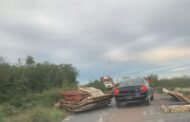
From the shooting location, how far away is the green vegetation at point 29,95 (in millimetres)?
19506

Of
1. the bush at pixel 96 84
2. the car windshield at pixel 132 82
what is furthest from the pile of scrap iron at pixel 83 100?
the bush at pixel 96 84

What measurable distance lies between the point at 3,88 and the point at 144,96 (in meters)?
15.6

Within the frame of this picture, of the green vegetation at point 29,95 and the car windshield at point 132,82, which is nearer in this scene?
the green vegetation at point 29,95

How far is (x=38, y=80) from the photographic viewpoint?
4978cm

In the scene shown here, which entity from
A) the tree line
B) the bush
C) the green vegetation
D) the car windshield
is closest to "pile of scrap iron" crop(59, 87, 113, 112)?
the green vegetation

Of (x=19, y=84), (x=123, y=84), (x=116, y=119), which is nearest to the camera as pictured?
(x=116, y=119)

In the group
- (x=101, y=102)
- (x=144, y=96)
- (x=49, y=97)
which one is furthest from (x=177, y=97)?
(x=49, y=97)

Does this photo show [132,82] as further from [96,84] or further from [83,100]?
[96,84]

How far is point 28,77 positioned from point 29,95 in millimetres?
13553

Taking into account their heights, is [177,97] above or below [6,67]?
below

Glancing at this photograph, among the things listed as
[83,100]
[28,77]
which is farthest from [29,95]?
[28,77]

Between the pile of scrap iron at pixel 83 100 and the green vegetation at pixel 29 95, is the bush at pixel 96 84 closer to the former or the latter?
the green vegetation at pixel 29 95

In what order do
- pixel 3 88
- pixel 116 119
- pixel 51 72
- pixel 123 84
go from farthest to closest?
1. pixel 51 72
2. pixel 3 88
3. pixel 123 84
4. pixel 116 119

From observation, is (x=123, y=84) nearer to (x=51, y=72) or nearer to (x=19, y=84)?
(x=19, y=84)
